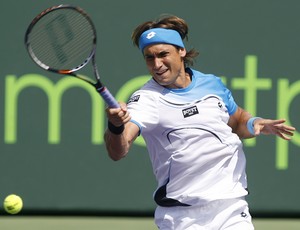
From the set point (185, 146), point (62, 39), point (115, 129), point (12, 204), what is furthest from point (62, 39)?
point (12, 204)

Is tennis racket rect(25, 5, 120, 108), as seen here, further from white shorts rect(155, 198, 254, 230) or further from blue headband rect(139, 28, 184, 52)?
white shorts rect(155, 198, 254, 230)

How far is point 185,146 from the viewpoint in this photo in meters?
4.79

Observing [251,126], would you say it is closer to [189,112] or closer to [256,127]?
[256,127]

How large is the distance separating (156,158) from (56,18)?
2.90ft

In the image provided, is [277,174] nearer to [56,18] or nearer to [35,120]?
[35,120]

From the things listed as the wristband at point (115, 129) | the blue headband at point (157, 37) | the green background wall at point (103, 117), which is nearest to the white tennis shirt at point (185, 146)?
the blue headband at point (157, 37)

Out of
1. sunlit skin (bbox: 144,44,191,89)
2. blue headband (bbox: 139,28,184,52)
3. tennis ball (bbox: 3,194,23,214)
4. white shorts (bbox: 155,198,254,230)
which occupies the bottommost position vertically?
tennis ball (bbox: 3,194,23,214)

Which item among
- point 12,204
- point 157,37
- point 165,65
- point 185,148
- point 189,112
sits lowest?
point 12,204

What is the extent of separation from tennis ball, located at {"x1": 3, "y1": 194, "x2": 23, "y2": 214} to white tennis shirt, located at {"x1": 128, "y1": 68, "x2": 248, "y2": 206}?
8.09 feet

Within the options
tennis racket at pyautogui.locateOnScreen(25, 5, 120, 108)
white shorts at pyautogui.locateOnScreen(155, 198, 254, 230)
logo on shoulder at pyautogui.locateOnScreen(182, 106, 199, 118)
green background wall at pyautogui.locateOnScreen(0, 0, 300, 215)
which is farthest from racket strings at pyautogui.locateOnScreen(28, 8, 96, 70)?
green background wall at pyautogui.locateOnScreen(0, 0, 300, 215)

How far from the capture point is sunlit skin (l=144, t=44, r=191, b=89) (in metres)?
4.84

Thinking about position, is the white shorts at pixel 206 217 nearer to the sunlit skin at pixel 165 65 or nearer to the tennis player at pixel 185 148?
the tennis player at pixel 185 148

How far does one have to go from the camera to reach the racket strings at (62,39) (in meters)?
4.52

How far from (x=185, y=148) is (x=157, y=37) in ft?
1.97
